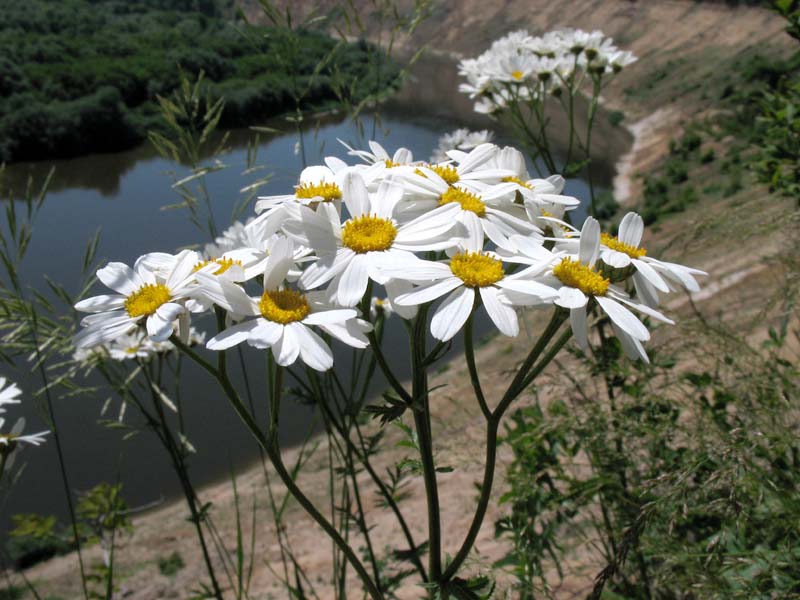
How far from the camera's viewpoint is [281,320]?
3.59 feet

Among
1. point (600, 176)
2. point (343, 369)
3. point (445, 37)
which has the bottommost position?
point (600, 176)

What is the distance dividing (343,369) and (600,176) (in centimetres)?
2441

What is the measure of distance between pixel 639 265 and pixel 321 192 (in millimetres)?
598

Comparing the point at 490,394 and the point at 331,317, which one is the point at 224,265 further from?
the point at 490,394

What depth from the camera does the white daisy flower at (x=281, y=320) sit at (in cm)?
104

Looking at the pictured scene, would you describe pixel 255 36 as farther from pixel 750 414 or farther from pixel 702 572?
pixel 702 572

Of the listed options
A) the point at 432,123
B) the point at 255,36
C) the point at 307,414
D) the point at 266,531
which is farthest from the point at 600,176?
the point at 255,36

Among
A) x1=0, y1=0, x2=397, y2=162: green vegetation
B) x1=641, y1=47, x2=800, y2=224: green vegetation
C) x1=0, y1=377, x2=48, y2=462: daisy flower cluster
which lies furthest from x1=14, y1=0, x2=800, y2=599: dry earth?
x1=0, y1=0, x2=397, y2=162: green vegetation

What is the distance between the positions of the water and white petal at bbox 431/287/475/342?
7.48 feet

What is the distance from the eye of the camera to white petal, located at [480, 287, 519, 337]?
1066 mm

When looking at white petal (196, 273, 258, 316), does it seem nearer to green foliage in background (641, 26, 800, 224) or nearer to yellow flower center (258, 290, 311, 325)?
yellow flower center (258, 290, 311, 325)

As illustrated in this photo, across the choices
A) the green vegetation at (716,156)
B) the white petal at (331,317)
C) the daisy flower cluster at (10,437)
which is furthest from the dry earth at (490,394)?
the green vegetation at (716,156)

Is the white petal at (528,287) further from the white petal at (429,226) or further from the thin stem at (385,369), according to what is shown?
the thin stem at (385,369)

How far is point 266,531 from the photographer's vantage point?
1017 cm
